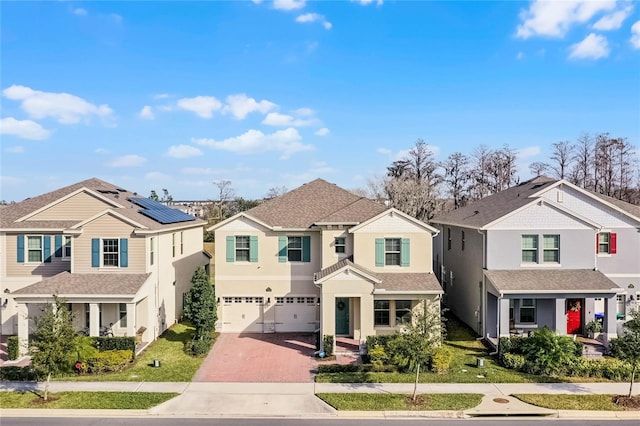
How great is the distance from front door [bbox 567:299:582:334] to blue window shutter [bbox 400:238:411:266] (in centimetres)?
841

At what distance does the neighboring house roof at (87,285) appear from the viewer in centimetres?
1977

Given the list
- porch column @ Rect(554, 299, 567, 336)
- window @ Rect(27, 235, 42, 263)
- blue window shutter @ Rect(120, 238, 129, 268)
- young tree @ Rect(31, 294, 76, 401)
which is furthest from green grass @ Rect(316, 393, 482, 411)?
window @ Rect(27, 235, 42, 263)

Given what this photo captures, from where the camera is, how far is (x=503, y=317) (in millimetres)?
19938

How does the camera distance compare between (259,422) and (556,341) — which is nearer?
(259,422)

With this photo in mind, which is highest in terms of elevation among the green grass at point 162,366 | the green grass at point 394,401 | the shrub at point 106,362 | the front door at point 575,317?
the front door at point 575,317

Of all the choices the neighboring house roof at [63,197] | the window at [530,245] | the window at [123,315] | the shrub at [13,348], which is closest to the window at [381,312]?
the window at [530,245]

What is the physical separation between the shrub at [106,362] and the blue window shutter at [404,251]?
44.0 feet

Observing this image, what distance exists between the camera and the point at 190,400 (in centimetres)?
1496

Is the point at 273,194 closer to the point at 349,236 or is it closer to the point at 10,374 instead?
the point at 349,236

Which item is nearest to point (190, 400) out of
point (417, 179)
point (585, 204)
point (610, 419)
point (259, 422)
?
point (259, 422)

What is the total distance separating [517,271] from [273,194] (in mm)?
68473

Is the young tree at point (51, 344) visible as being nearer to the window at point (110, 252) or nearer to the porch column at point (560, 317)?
the window at point (110, 252)

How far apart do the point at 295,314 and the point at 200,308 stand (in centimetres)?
531

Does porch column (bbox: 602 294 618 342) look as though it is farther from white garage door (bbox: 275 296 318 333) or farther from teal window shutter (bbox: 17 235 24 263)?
teal window shutter (bbox: 17 235 24 263)
